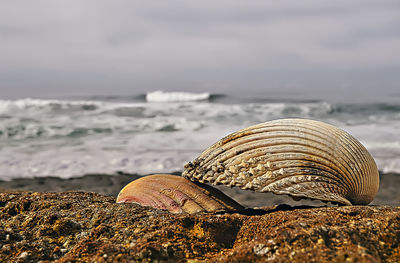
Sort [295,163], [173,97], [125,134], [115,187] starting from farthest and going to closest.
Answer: [173,97] < [125,134] < [115,187] < [295,163]

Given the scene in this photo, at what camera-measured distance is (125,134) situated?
11109mm

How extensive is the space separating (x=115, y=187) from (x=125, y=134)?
5.82 meters

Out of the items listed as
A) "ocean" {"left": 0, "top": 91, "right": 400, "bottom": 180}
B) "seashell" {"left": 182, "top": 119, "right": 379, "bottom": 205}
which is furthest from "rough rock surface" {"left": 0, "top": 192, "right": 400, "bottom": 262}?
"ocean" {"left": 0, "top": 91, "right": 400, "bottom": 180}

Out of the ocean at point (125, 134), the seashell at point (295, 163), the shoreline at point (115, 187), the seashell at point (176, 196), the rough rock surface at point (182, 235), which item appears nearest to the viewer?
the rough rock surface at point (182, 235)

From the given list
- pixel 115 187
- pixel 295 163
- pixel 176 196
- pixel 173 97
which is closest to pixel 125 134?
pixel 115 187

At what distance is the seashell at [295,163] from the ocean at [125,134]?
403 centimetres

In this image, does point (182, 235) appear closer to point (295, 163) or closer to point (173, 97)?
point (295, 163)

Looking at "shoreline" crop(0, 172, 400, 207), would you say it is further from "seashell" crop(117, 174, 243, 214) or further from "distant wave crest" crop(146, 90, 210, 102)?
"distant wave crest" crop(146, 90, 210, 102)

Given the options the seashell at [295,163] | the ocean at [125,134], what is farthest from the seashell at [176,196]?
the ocean at [125,134]

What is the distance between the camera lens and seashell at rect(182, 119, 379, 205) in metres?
2.40

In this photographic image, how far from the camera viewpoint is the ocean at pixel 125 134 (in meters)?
6.91

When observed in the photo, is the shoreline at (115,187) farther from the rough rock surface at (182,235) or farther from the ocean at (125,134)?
the rough rock surface at (182,235)

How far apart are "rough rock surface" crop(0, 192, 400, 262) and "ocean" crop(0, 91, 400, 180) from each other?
14.4 feet

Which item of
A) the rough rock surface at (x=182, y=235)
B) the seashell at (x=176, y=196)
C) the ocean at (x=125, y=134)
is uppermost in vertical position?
the rough rock surface at (x=182, y=235)
